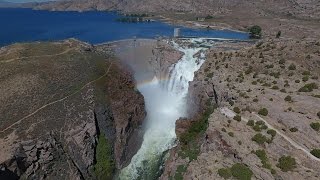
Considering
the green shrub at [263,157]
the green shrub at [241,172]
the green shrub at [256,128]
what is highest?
the green shrub at [256,128]

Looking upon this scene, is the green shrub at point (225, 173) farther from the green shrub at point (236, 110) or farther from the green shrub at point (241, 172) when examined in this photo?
the green shrub at point (236, 110)

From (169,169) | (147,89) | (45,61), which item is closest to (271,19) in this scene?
(147,89)

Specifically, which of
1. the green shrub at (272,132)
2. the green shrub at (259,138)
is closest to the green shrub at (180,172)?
the green shrub at (259,138)

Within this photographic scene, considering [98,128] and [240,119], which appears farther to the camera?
[98,128]

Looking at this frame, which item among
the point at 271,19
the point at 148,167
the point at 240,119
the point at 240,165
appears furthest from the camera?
the point at 271,19

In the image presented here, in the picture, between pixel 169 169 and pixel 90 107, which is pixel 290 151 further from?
pixel 90 107

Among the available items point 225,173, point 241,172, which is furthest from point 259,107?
point 225,173

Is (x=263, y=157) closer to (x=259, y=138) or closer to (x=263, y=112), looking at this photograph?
(x=259, y=138)
